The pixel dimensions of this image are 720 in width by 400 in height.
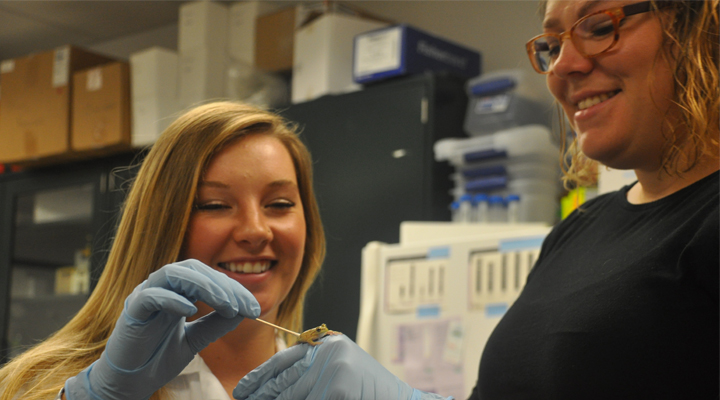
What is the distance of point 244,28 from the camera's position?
3.62m

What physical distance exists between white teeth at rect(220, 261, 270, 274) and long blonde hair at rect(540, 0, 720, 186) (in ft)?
2.27

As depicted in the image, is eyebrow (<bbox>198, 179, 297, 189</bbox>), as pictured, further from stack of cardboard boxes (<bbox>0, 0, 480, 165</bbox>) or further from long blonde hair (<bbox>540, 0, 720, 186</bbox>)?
stack of cardboard boxes (<bbox>0, 0, 480, 165</bbox>)

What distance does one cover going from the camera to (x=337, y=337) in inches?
40.2

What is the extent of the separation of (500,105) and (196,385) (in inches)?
78.6

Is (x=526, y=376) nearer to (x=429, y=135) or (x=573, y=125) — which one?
(x=573, y=125)

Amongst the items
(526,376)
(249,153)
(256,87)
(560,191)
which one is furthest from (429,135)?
(526,376)

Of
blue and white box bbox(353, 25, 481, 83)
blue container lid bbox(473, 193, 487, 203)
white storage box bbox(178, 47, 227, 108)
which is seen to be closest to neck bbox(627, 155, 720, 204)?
blue container lid bbox(473, 193, 487, 203)

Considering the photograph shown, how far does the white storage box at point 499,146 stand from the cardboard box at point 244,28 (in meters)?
1.29

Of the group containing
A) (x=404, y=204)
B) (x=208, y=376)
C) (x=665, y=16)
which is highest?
(x=665, y=16)

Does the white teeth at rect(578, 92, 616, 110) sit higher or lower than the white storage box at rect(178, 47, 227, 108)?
lower

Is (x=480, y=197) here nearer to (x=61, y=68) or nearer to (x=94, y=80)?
(x=94, y=80)

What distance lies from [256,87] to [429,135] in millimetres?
1179

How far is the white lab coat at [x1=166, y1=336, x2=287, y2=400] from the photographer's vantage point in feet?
3.93

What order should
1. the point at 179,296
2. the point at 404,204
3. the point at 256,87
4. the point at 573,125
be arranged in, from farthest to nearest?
the point at 256,87
the point at 404,204
the point at 573,125
the point at 179,296
